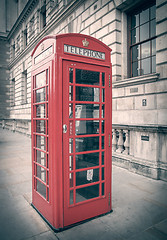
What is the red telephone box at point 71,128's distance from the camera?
2.62m

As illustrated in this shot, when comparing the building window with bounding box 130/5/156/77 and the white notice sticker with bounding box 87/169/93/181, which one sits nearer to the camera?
the white notice sticker with bounding box 87/169/93/181

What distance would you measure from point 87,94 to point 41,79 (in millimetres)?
770

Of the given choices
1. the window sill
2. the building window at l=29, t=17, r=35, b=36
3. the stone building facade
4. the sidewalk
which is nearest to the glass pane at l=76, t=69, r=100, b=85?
the sidewalk

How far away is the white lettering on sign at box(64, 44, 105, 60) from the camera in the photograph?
268 centimetres

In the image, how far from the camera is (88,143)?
2.99m

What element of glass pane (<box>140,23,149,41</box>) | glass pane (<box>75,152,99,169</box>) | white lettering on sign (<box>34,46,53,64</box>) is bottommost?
glass pane (<box>75,152,99,169</box>)

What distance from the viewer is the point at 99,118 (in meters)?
2.94

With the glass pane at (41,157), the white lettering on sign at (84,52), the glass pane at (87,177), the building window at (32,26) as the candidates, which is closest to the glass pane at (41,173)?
the glass pane at (41,157)

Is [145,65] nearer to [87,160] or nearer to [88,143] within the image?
[88,143]

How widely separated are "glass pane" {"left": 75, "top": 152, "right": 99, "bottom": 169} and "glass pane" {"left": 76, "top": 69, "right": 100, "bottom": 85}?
1.14m

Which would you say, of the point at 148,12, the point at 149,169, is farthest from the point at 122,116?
the point at 148,12

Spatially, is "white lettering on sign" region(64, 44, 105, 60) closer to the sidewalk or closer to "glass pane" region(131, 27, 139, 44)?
the sidewalk

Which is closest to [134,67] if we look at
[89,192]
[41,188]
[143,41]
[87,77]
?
[143,41]

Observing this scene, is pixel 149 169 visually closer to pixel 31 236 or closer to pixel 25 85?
pixel 31 236
